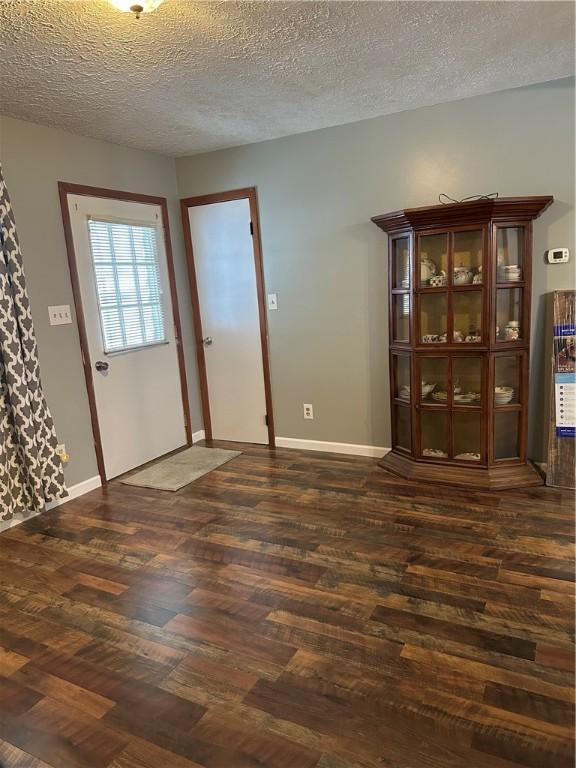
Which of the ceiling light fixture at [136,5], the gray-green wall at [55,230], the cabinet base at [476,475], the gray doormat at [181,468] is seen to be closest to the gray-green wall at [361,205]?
the cabinet base at [476,475]

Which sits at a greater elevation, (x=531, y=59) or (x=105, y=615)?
(x=531, y=59)

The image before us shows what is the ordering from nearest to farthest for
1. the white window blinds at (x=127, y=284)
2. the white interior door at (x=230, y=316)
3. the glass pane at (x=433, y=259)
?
the glass pane at (x=433, y=259) → the white window blinds at (x=127, y=284) → the white interior door at (x=230, y=316)

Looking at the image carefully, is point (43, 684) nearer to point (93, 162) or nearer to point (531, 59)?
point (93, 162)

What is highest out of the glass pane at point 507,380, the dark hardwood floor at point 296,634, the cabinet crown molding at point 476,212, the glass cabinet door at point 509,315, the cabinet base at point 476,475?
the cabinet crown molding at point 476,212

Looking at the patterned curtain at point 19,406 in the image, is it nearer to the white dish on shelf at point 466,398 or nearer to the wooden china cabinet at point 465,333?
the wooden china cabinet at point 465,333

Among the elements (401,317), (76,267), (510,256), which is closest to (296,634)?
(401,317)

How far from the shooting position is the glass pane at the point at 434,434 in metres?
3.44

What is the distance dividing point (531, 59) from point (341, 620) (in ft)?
9.58

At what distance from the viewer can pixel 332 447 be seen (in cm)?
414

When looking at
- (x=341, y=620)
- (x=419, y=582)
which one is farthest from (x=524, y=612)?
(x=341, y=620)

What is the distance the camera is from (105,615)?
7.42ft

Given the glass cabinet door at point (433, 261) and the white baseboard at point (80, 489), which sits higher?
the glass cabinet door at point (433, 261)

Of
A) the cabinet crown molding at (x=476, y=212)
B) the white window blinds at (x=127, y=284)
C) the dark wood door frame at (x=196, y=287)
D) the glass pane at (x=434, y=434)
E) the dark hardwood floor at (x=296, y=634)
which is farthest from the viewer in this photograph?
the dark wood door frame at (x=196, y=287)

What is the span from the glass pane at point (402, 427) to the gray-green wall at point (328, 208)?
16 centimetres
